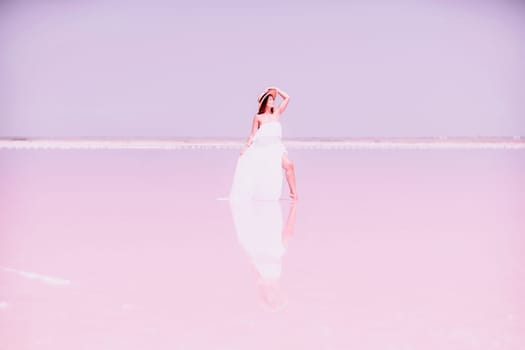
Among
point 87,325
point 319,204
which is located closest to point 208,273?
point 87,325

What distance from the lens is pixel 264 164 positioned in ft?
18.4

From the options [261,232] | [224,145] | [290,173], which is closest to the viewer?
[261,232]

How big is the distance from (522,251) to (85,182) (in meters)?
4.69

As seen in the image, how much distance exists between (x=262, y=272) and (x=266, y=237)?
86cm

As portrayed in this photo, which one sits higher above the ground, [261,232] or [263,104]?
[263,104]

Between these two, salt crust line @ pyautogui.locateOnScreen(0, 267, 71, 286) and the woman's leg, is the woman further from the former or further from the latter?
salt crust line @ pyautogui.locateOnScreen(0, 267, 71, 286)

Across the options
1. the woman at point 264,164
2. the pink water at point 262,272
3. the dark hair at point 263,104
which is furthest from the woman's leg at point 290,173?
the dark hair at point 263,104

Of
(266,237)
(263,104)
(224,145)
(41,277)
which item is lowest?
(41,277)

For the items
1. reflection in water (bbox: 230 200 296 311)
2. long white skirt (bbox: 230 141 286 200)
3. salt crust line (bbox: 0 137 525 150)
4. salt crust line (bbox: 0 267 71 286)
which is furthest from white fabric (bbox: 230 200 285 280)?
salt crust line (bbox: 0 137 525 150)

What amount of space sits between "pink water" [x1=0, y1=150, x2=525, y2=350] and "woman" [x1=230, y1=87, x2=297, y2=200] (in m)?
0.28

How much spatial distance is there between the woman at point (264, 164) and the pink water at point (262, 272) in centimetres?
28

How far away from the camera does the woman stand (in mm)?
5586

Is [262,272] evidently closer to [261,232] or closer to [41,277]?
[41,277]

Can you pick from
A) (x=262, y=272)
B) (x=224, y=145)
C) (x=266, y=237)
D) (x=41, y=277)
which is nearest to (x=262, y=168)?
(x=266, y=237)
